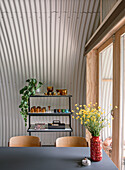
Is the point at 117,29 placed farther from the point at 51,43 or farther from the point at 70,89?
the point at 70,89

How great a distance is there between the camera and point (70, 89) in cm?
553

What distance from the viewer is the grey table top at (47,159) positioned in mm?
2146

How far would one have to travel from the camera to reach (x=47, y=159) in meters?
2.38

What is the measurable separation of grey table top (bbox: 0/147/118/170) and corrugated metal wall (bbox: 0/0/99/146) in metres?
2.91

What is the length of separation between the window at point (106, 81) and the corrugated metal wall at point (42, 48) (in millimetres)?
1022

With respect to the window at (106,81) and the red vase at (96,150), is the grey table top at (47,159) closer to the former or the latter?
the red vase at (96,150)

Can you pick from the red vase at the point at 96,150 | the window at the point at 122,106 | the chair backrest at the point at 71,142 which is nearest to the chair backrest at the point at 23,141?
the chair backrest at the point at 71,142

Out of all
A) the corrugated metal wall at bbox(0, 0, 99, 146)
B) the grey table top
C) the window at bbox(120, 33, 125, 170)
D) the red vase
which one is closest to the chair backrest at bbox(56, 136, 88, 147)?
the grey table top

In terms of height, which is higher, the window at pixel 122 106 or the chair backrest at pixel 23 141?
the window at pixel 122 106

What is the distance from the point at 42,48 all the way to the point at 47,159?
3.32m

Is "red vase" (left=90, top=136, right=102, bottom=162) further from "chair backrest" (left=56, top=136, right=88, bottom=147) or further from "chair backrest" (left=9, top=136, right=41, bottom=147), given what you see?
"chair backrest" (left=9, top=136, right=41, bottom=147)

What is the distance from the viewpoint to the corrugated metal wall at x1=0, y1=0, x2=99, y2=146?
4117mm

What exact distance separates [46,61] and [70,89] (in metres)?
1.12

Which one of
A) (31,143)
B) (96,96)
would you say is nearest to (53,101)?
(96,96)
